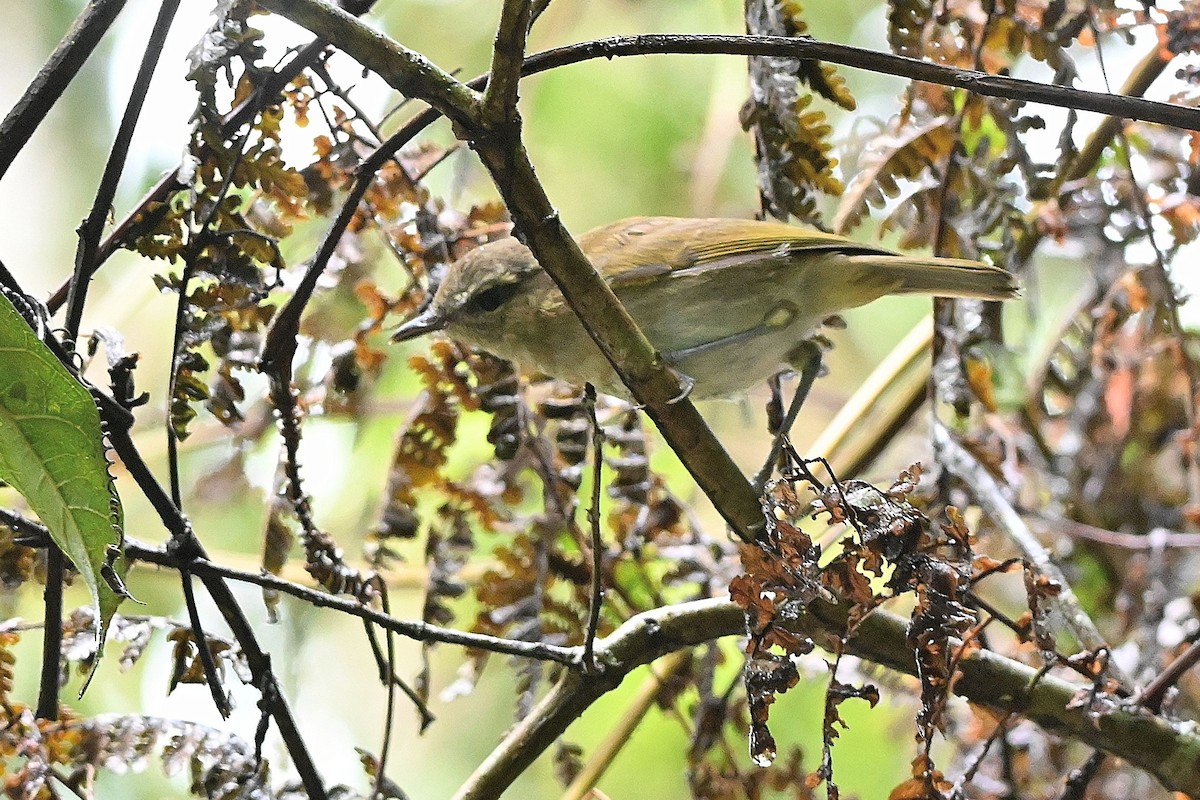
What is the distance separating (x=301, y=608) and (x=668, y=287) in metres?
1.27

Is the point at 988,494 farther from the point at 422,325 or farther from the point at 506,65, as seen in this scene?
the point at 506,65

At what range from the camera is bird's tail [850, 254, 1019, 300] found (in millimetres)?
1811

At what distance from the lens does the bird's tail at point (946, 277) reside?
1.81m

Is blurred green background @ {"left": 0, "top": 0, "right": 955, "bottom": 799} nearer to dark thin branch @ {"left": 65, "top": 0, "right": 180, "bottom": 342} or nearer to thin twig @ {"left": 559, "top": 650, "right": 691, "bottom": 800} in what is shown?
thin twig @ {"left": 559, "top": 650, "right": 691, "bottom": 800}

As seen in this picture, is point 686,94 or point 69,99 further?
point 686,94

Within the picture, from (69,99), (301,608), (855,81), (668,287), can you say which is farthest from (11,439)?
(855,81)

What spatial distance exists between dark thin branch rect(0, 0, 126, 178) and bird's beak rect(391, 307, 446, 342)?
33.4 inches

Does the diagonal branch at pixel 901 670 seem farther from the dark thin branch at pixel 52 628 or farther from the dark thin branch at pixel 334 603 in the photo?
the dark thin branch at pixel 52 628

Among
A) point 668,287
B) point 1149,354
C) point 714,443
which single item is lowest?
point 714,443

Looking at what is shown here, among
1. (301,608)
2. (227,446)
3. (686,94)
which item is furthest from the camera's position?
(686,94)

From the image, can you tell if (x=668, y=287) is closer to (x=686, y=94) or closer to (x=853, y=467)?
(x=853, y=467)

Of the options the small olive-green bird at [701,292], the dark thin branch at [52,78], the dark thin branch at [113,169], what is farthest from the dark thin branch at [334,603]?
the small olive-green bird at [701,292]

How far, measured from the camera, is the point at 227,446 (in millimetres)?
2857

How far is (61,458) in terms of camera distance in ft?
3.08
